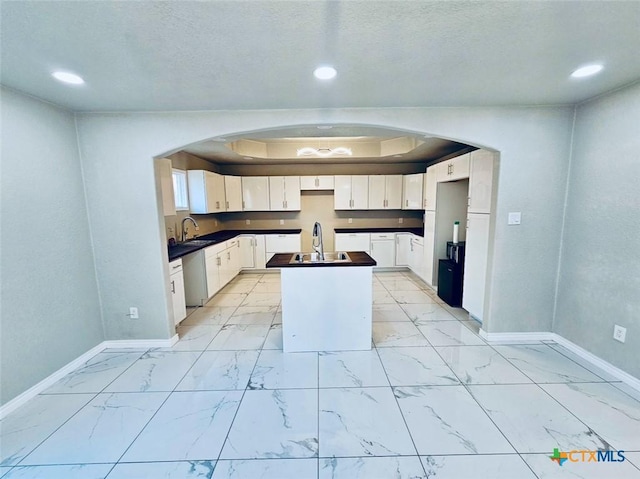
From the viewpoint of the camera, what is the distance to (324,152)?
5168mm

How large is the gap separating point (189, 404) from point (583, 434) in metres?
2.66

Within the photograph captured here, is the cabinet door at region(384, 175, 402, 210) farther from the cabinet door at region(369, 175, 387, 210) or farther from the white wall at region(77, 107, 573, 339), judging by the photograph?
the white wall at region(77, 107, 573, 339)

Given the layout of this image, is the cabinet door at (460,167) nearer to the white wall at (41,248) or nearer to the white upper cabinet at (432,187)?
the white upper cabinet at (432,187)

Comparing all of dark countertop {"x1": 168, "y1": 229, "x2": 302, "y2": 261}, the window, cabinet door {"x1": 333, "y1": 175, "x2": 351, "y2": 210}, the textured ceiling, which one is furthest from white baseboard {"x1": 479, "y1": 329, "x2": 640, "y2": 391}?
the window

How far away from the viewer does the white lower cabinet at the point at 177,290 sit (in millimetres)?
3180

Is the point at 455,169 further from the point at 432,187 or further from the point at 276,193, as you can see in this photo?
the point at 276,193

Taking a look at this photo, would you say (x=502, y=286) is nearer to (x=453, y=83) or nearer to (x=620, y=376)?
(x=620, y=376)

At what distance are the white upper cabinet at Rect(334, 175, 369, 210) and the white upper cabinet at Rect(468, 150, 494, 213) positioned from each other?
2.64 metres

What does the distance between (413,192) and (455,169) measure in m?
1.74

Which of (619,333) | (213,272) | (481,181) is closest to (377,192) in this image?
(481,181)

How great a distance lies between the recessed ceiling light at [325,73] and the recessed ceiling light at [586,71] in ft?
5.58

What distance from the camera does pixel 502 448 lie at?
166cm

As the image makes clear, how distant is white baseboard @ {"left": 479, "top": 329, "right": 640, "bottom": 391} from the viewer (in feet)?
7.28

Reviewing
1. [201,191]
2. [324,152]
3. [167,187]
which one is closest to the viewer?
[167,187]
